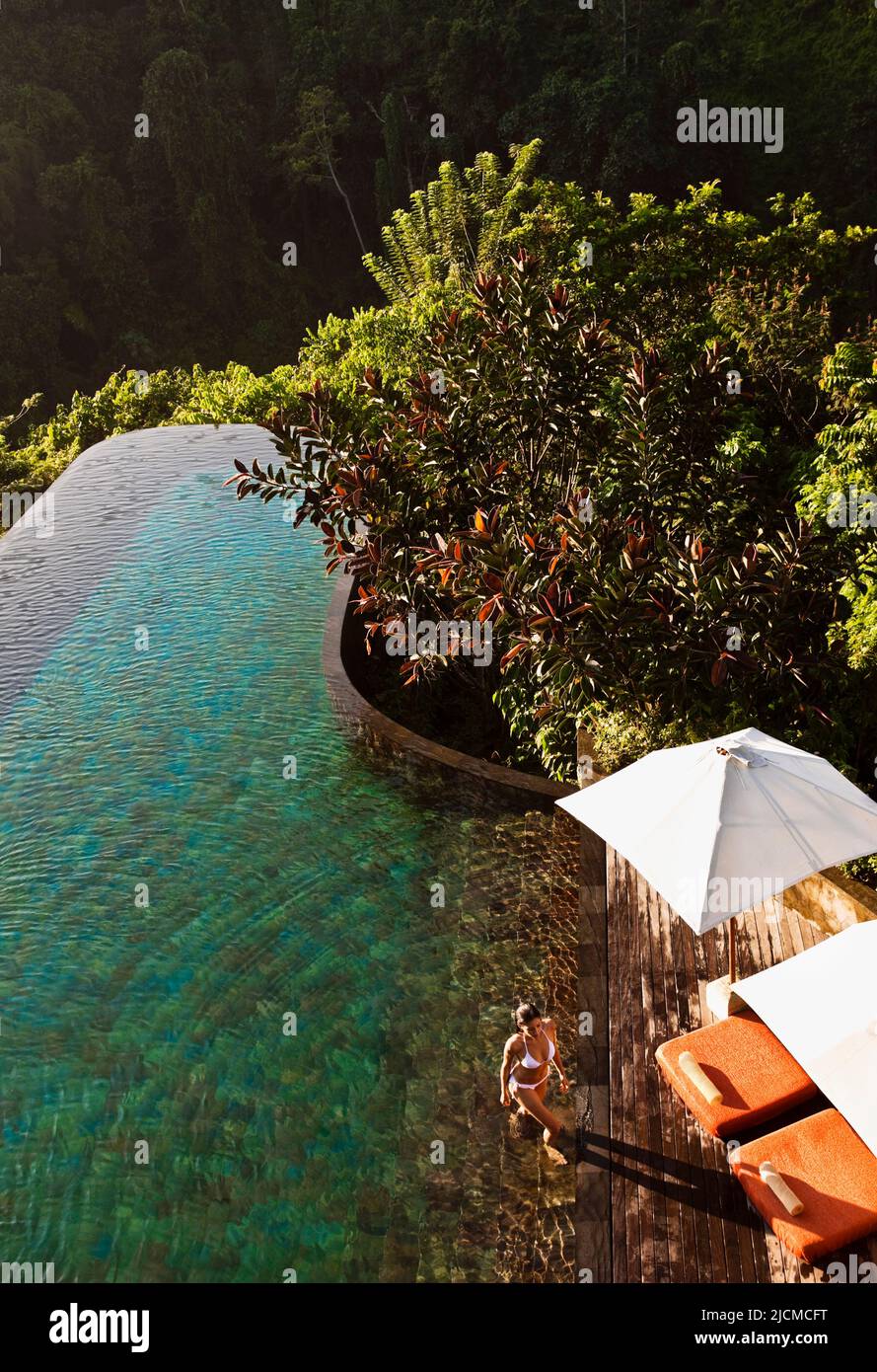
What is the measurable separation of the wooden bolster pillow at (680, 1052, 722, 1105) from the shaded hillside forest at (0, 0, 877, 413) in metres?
31.6

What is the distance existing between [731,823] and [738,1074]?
1.20 m

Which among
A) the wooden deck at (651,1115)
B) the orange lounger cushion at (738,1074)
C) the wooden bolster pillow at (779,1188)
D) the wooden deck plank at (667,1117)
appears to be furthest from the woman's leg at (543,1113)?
the wooden bolster pillow at (779,1188)

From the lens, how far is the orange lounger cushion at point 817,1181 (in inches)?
161

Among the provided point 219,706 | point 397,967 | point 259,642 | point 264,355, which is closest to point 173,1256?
point 397,967

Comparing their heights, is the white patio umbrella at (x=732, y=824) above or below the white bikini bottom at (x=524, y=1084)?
above

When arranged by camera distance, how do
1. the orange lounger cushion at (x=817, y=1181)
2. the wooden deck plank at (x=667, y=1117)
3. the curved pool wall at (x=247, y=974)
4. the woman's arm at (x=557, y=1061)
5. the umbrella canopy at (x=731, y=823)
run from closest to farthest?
the orange lounger cushion at (x=817, y=1181)
the wooden deck plank at (x=667, y=1117)
the umbrella canopy at (x=731, y=823)
the curved pool wall at (x=247, y=974)
the woman's arm at (x=557, y=1061)

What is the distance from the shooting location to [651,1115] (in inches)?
190

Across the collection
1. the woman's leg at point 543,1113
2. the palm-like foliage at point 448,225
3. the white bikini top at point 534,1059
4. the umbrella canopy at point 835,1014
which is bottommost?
the woman's leg at point 543,1113

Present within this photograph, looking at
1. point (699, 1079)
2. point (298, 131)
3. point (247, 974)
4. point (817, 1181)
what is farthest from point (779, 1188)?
point (298, 131)

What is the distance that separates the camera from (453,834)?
24.8ft

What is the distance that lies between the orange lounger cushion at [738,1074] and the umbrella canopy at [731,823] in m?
0.75

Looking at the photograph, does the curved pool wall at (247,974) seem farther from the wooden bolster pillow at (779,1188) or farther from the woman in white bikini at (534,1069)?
the wooden bolster pillow at (779,1188)

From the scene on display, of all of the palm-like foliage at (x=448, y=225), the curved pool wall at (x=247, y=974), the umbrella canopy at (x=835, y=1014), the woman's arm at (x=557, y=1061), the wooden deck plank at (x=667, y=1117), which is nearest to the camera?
the umbrella canopy at (x=835, y=1014)
